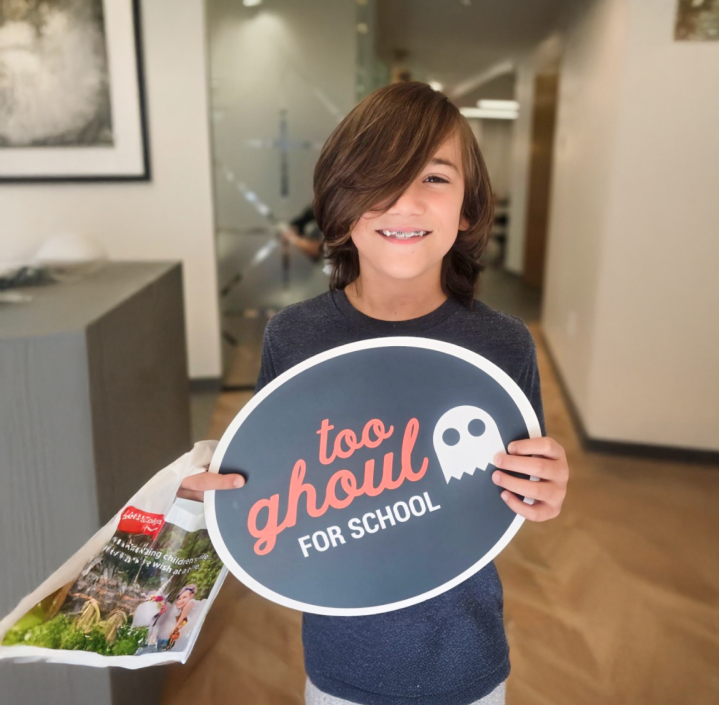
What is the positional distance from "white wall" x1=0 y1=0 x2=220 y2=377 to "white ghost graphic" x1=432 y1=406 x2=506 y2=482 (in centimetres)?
316

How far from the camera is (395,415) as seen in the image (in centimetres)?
75

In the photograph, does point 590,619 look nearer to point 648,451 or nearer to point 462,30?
point 648,451

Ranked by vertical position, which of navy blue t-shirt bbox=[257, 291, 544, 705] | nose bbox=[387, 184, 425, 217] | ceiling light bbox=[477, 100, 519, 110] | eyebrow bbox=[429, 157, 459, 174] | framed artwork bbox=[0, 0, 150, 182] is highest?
ceiling light bbox=[477, 100, 519, 110]

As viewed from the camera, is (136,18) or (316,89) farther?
(316,89)

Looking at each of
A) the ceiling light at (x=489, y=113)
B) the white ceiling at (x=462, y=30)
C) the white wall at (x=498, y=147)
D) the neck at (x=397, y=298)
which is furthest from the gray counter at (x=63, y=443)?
the white wall at (x=498, y=147)

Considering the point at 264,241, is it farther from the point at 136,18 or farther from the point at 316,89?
the point at 136,18

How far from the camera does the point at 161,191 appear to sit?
367 cm

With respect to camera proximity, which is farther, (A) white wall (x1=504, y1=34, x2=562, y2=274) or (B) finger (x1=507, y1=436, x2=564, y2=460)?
A: (A) white wall (x1=504, y1=34, x2=562, y2=274)

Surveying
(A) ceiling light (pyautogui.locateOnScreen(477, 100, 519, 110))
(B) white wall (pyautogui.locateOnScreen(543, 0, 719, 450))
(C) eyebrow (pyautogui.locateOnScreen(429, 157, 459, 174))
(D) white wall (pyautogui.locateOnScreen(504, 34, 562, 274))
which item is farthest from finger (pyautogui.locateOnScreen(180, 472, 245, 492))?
(A) ceiling light (pyautogui.locateOnScreen(477, 100, 519, 110))

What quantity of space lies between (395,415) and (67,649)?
0.46 metres

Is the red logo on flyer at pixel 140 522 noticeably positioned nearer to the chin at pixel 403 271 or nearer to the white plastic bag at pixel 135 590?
the white plastic bag at pixel 135 590

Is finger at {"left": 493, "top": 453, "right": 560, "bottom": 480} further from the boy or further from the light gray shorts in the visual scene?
the light gray shorts

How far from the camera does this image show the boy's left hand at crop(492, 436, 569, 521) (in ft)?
2.41

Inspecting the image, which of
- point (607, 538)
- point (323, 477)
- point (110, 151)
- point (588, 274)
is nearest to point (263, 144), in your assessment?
point (110, 151)
